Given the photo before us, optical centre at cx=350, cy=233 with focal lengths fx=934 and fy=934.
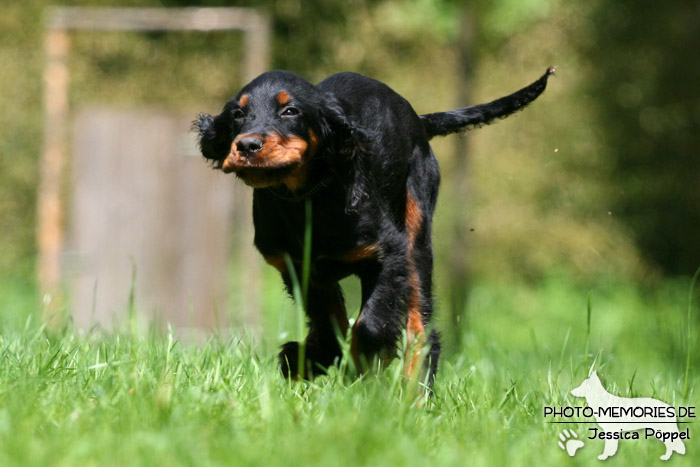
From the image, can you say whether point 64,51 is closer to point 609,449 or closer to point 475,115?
point 475,115

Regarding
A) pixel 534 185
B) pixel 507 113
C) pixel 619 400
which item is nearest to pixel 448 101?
pixel 534 185

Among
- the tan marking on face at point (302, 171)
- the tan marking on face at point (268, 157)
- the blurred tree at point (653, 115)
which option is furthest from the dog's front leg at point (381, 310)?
the blurred tree at point (653, 115)

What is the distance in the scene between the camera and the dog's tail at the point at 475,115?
13.0 feet

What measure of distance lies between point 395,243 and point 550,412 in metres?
0.97

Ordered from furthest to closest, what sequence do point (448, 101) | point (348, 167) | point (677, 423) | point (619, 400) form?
point (448, 101) < point (348, 167) < point (619, 400) < point (677, 423)

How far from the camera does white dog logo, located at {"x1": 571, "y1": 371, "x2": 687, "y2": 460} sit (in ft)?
7.57

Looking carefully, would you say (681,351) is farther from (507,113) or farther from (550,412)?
(507,113)

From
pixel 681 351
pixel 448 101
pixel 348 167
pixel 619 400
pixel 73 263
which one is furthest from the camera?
pixel 448 101

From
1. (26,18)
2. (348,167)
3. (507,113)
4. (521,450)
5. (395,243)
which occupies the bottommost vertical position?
(521,450)

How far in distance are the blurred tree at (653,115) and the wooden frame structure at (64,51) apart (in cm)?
400

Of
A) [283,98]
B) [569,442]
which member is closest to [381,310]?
[283,98]

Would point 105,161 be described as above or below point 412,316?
above

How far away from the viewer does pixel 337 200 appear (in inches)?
126

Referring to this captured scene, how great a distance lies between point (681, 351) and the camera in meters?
3.02
